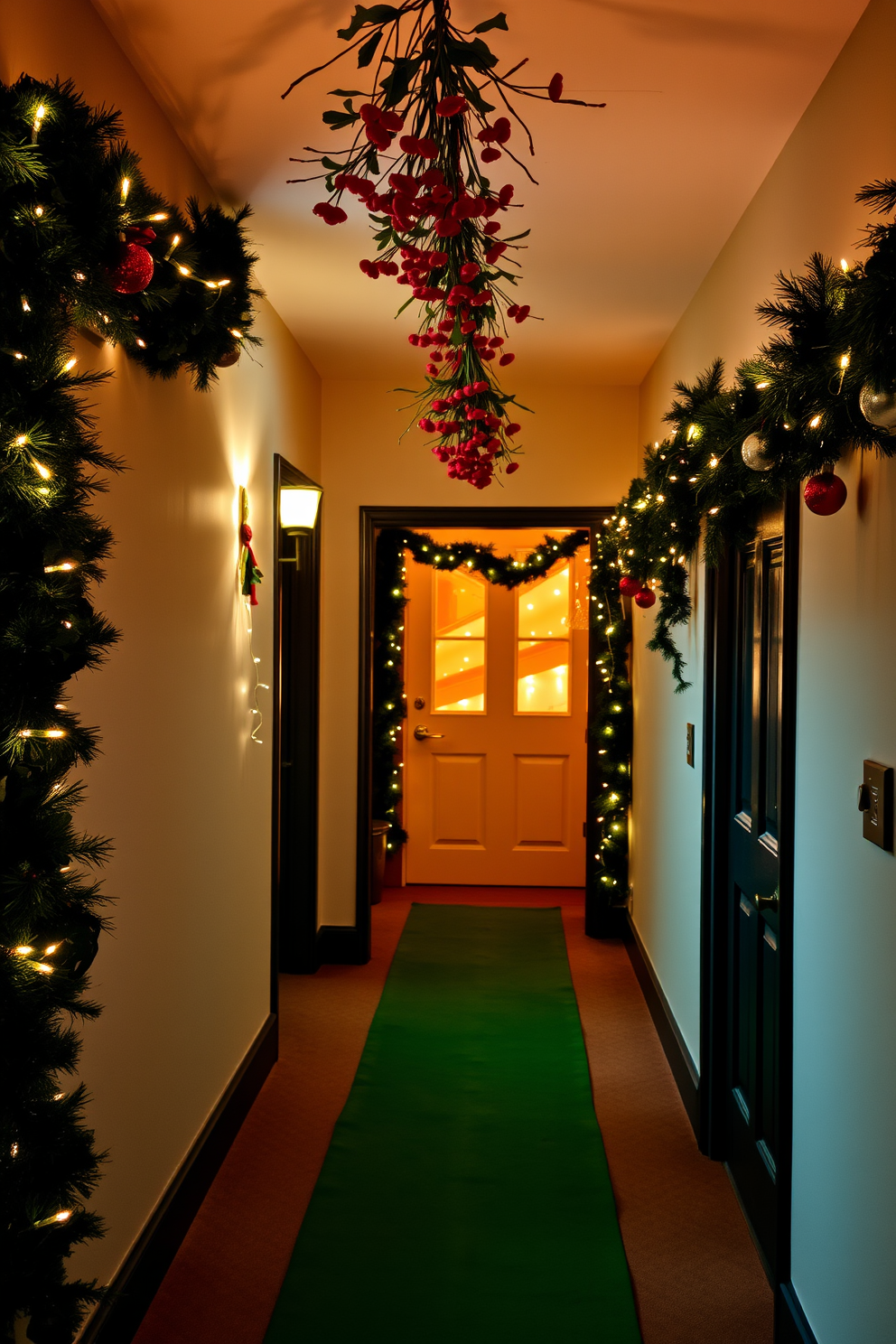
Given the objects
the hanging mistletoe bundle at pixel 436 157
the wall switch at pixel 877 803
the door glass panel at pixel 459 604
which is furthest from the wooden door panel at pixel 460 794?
the wall switch at pixel 877 803

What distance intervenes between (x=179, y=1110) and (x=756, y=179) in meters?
2.77

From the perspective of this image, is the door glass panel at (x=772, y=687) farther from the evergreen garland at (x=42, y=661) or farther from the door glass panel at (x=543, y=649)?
the door glass panel at (x=543, y=649)

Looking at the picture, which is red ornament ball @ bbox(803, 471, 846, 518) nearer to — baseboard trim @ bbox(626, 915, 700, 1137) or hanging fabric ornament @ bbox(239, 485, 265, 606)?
hanging fabric ornament @ bbox(239, 485, 265, 606)

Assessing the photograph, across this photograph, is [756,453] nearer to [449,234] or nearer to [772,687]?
[449,234]

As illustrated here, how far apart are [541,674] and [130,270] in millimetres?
4530

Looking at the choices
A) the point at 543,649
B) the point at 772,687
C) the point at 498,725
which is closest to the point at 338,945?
the point at 498,725

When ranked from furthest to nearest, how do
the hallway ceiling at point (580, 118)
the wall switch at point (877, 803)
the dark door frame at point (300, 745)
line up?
1. the dark door frame at point (300, 745)
2. the hallway ceiling at point (580, 118)
3. the wall switch at point (877, 803)

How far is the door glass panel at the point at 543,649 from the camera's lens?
5996 millimetres

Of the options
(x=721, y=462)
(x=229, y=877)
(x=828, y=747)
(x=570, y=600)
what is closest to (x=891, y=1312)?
(x=828, y=747)

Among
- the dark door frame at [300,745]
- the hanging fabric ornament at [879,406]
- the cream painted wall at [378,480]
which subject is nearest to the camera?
the hanging fabric ornament at [879,406]

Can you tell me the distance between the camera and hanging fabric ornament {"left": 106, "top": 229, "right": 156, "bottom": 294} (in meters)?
1.66

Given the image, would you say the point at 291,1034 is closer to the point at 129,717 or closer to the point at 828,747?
the point at 129,717

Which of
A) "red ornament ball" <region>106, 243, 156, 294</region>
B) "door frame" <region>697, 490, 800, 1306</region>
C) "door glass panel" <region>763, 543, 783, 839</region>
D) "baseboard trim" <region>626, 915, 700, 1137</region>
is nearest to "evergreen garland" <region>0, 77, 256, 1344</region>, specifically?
"red ornament ball" <region>106, 243, 156, 294</region>

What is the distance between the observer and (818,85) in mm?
2021
